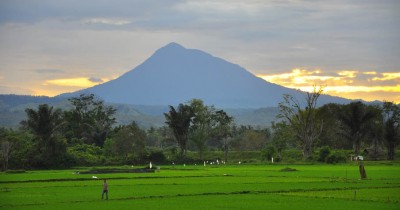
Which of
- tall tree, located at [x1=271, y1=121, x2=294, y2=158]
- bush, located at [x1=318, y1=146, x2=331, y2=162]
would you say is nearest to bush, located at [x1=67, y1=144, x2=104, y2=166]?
tall tree, located at [x1=271, y1=121, x2=294, y2=158]

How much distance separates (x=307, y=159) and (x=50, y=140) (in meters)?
39.5

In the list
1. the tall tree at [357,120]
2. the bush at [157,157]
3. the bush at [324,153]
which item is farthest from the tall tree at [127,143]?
the tall tree at [357,120]

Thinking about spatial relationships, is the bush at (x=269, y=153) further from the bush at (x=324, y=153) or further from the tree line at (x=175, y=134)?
Answer: the bush at (x=324, y=153)

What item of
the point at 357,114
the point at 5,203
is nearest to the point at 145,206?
the point at 5,203

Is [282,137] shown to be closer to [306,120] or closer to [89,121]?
[306,120]

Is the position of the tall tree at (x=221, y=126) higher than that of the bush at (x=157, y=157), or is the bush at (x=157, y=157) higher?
the tall tree at (x=221, y=126)

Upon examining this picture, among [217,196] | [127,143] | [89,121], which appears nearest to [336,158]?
[127,143]

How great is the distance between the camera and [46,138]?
7744 centimetres

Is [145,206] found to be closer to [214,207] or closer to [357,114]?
[214,207]

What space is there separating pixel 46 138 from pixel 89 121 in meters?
37.5

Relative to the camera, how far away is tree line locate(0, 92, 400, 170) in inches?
3041

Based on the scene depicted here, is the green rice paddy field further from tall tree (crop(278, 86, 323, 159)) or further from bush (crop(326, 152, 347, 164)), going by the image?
tall tree (crop(278, 86, 323, 159))

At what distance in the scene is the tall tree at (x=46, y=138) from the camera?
7631cm

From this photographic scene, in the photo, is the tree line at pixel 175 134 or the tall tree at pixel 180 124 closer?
the tree line at pixel 175 134
